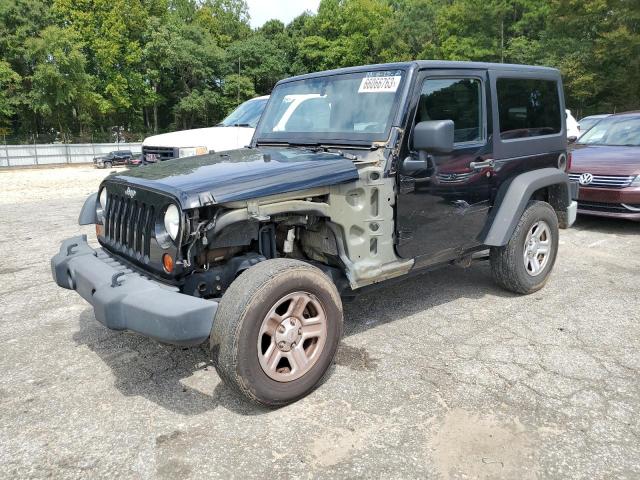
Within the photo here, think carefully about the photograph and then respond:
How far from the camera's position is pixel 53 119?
3809 centimetres

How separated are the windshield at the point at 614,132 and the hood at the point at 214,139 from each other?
577cm

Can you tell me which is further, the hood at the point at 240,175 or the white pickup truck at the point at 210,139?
the white pickup truck at the point at 210,139

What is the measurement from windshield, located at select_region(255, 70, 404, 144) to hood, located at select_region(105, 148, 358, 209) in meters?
0.31

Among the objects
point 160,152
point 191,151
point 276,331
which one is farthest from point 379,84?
point 160,152

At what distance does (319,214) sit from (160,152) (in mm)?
6599

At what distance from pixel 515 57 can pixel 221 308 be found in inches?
1407

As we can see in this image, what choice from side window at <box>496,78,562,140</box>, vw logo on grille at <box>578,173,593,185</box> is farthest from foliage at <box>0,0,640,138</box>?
side window at <box>496,78,562,140</box>

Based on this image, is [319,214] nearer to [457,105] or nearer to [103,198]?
[457,105]

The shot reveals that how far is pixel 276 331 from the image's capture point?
3.02 metres

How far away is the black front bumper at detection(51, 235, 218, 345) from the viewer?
106 inches

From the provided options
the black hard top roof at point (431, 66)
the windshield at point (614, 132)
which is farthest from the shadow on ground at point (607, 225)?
the black hard top roof at point (431, 66)

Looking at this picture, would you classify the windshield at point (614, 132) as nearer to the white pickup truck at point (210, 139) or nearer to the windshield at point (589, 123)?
the windshield at point (589, 123)

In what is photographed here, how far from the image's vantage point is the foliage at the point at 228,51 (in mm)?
29031

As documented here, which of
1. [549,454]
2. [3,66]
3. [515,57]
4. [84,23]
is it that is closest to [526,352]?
[549,454]
